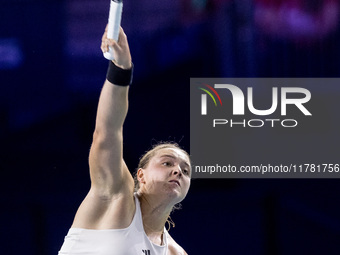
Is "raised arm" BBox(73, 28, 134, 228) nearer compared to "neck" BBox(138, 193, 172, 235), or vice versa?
"raised arm" BBox(73, 28, 134, 228)

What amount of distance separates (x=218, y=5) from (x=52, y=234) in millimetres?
1963

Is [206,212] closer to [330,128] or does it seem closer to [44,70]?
[330,128]

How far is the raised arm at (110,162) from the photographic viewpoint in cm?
211

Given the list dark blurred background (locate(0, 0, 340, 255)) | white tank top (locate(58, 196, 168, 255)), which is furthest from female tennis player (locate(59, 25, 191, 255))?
dark blurred background (locate(0, 0, 340, 255))

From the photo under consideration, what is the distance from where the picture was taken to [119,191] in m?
2.26

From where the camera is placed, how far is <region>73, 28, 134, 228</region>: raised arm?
6.93ft

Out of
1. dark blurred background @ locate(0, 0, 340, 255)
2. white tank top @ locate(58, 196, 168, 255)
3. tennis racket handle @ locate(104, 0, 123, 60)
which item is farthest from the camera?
dark blurred background @ locate(0, 0, 340, 255)

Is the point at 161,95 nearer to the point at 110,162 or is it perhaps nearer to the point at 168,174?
the point at 168,174

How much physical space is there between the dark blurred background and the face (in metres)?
1.52

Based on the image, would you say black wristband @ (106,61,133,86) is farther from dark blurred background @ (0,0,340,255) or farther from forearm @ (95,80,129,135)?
dark blurred background @ (0,0,340,255)

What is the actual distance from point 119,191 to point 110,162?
15cm

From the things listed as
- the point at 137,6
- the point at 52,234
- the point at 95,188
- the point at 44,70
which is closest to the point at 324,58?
the point at 137,6

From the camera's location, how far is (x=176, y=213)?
13.6 ft

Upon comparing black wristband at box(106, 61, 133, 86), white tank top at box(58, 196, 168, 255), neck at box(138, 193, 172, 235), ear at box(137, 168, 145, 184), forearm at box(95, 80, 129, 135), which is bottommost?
white tank top at box(58, 196, 168, 255)
